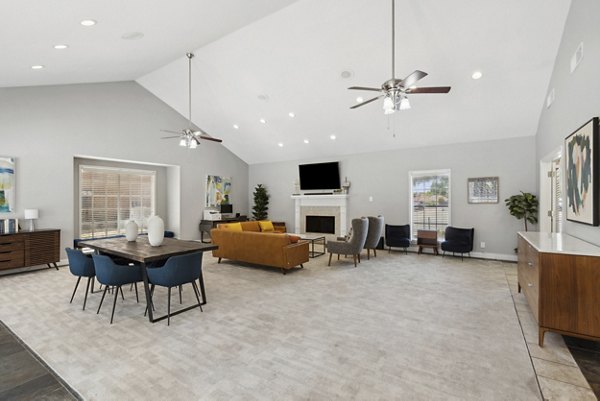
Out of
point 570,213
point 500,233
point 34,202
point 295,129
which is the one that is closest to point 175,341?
point 570,213

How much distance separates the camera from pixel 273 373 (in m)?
2.44

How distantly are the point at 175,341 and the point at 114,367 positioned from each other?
1.87ft

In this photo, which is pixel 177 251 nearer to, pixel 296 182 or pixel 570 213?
pixel 570 213

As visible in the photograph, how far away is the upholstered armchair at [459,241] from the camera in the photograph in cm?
674

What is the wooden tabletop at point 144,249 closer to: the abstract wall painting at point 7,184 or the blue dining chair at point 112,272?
the blue dining chair at point 112,272

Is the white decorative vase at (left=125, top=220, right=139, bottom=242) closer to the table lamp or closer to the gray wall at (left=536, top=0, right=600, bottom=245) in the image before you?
the table lamp

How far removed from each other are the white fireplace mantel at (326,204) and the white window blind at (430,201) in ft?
6.31

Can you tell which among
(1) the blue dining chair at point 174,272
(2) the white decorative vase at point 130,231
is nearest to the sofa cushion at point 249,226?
(2) the white decorative vase at point 130,231

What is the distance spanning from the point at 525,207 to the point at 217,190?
8336mm

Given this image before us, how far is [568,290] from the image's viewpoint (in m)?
2.56

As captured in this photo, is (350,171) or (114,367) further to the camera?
(350,171)

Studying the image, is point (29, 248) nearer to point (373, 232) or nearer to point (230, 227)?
point (230, 227)

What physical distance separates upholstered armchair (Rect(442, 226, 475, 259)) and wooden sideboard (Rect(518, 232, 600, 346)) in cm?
408

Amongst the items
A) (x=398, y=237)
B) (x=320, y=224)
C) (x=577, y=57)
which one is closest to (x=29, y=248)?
(x=320, y=224)
